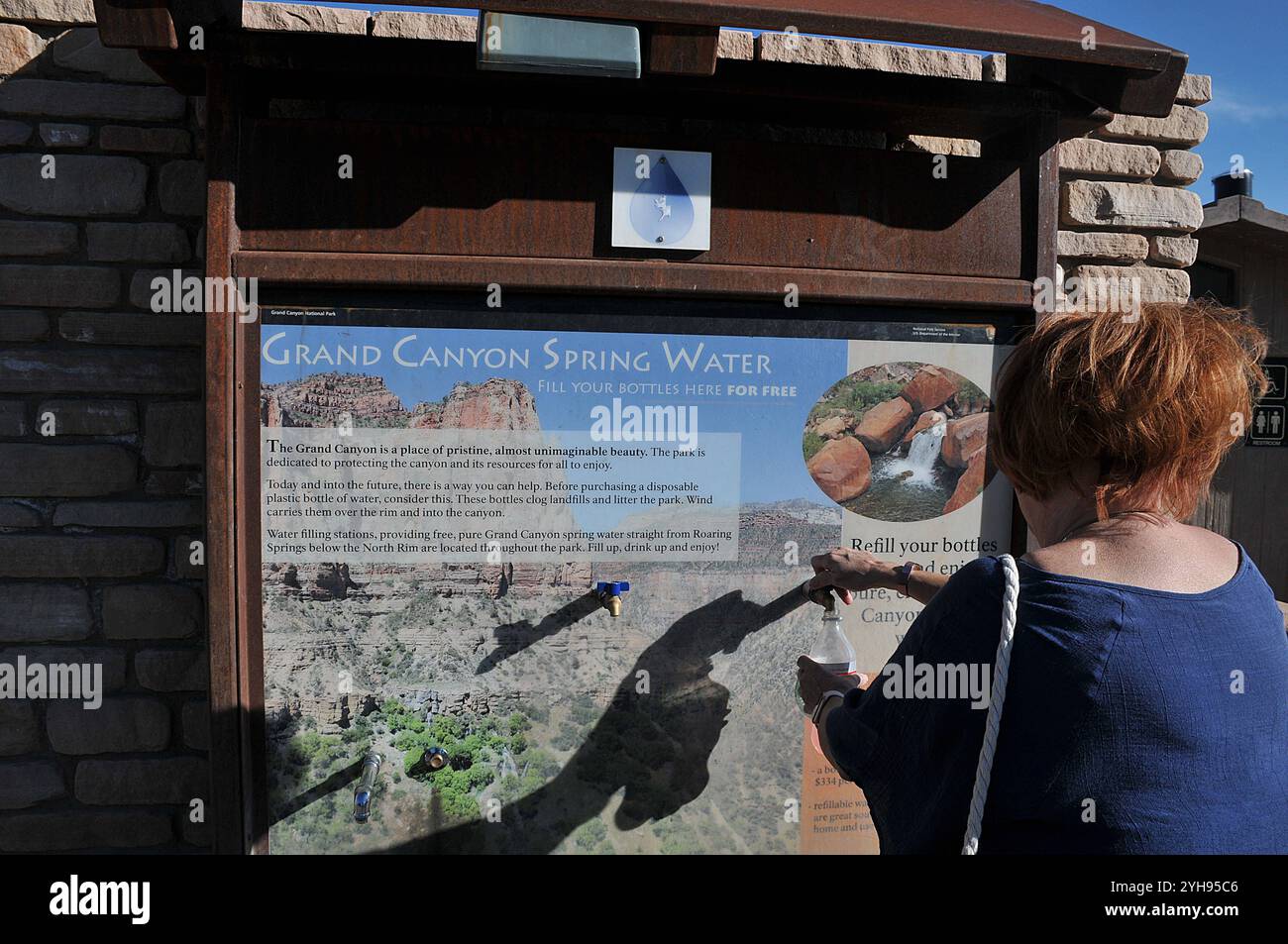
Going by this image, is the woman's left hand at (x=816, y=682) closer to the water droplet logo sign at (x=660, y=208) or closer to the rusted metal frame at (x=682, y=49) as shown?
the water droplet logo sign at (x=660, y=208)

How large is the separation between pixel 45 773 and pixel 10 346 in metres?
1.26

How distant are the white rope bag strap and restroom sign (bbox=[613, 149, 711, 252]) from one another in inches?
54.8

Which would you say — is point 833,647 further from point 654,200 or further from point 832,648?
point 654,200

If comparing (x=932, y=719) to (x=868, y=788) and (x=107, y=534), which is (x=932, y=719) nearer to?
(x=868, y=788)

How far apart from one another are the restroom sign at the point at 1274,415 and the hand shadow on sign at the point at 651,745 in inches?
164

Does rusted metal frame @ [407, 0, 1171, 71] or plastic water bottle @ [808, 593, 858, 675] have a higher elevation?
rusted metal frame @ [407, 0, 1171, 71]

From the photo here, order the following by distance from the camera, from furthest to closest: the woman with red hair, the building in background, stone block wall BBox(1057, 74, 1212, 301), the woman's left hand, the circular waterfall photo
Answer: the building in background → stone block wall BBox(1057, 74, 1212, 301) → the circular waterfall photo → the woman's left hand → the woman with red hair

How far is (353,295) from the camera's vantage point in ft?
7.26

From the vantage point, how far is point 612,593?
2311mm

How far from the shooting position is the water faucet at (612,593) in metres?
2.30

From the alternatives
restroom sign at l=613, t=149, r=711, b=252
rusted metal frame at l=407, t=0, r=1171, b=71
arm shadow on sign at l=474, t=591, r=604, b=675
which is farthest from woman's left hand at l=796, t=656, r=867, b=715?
rusted metal frame at l=407, t=0, r=1171, b=71

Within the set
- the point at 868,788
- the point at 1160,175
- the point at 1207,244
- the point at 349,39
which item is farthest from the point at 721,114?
the point at 1207,244

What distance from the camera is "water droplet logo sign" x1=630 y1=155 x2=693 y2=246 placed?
2.26 m

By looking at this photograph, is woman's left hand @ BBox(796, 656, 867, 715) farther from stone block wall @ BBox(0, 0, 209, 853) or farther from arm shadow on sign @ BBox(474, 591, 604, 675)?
stone block wall @ BBox(0, 0, 209, 853)
